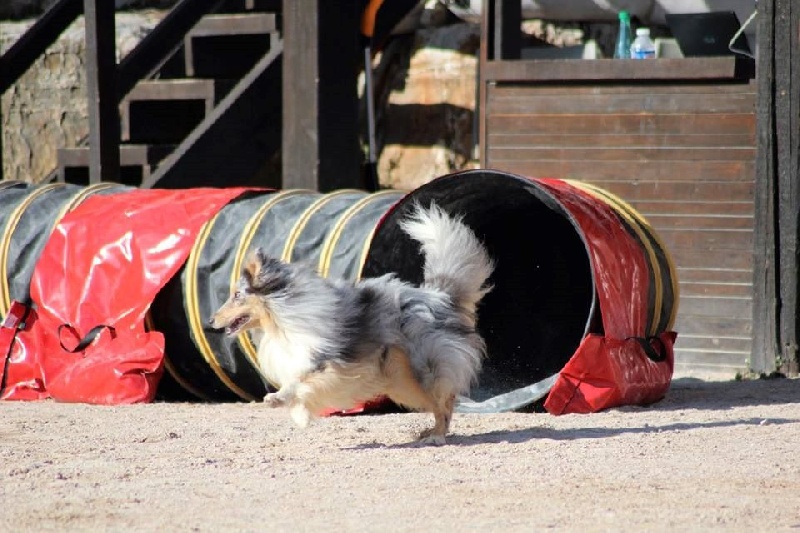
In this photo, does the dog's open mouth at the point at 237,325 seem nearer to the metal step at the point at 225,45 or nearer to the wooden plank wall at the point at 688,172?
the wooden plank wall at the point at 688,172

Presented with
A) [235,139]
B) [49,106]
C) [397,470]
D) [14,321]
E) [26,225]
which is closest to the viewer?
[397,470]

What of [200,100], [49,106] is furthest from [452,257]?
[49,106]

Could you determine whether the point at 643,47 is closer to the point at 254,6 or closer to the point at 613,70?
the point at 613,70

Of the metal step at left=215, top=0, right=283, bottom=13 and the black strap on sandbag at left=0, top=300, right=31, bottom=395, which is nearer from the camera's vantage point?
the black strap on sandbag at left=0, top=300, right=31, bottom=395

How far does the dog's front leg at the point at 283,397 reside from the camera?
6.66 m

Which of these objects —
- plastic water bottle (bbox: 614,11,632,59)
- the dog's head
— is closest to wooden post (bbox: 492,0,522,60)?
plastic water bottle (bbox: 614,11,632,59)

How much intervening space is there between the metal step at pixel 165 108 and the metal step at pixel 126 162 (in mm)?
265

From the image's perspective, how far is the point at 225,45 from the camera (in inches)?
488

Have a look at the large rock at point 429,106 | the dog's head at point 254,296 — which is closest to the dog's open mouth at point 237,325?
the dog's head at point 254,296

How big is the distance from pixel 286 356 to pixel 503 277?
308 centimetres

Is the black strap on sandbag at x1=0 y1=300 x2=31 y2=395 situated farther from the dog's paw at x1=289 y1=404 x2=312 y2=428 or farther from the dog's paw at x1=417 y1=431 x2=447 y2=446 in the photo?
the dog's paw at x1=417 y1=431 x2=447 y2=446

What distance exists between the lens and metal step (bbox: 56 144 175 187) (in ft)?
38.9

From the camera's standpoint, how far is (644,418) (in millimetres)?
7652

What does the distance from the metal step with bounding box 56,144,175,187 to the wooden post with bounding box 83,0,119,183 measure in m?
0.41
